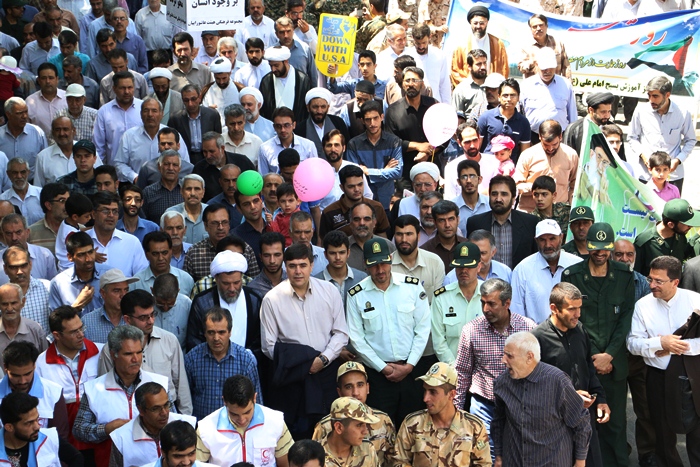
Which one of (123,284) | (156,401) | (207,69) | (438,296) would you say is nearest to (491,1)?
(207,69)

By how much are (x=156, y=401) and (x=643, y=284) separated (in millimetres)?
4729

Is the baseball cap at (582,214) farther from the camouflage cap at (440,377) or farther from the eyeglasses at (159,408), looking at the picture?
the eyeglasses at (159,408)

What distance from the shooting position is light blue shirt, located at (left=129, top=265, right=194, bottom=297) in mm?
9680

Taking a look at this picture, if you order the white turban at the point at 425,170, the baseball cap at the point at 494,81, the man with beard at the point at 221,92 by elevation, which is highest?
the baseball cap at the point at 494,81

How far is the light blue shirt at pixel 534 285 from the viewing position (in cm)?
999

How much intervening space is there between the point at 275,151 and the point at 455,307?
3.75 meters

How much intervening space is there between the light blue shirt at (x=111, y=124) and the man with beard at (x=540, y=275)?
534 centimetres

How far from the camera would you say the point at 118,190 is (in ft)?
39.4

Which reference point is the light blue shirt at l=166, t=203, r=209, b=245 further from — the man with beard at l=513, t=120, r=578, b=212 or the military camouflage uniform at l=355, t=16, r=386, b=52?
the military camouflage uniform at l=355, t=16, r=386, b=52

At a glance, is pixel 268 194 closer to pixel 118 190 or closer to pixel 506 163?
pixel 118 190

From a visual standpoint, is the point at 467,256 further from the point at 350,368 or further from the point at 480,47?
the point at 480,47

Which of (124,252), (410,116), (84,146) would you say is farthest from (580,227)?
(84,146)

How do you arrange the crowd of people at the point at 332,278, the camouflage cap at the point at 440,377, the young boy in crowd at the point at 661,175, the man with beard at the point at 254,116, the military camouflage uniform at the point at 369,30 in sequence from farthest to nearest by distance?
1. the military camouflage uniform at the point at 369,30
2. the man with beard at the point at 254,116
3. the young boy in crowd at the point at 661,175
4. the crowd of people at the point at 332,278
5. the camouflage cap at the point at 440,377

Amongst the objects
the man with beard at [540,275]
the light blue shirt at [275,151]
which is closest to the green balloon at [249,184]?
the light blue shirt at [275,151]
